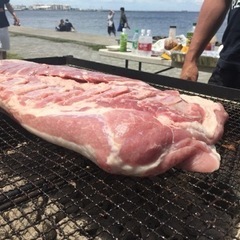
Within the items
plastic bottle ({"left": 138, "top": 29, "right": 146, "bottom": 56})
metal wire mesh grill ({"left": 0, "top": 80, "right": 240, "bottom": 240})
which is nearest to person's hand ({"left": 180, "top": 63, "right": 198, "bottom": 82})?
metal wire mesh grill ({"left": 0, "top": 80, "right": 240, "bottom": 240})

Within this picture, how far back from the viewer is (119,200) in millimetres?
2430

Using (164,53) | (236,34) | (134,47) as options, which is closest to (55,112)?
(236,34)

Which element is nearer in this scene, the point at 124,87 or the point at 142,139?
the point at 142,139

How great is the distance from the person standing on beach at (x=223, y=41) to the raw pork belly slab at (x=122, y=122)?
3.66 feet

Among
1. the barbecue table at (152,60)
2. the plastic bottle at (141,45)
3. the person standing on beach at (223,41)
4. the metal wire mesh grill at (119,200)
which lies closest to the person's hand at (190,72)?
the person standing on beach at (223,41)

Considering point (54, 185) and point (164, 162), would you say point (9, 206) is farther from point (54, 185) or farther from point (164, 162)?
point (164, 162)

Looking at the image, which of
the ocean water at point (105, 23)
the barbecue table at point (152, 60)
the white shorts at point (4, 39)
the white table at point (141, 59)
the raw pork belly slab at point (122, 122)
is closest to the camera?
the raw pork belly slab at point (122, 122)

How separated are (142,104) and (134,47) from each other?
3820 mm

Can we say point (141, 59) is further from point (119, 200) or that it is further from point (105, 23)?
point (105, 23)

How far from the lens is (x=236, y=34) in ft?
10.6

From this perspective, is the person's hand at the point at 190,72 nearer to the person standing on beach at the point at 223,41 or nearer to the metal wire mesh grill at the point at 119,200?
the person standing on beach at the point at 223,41

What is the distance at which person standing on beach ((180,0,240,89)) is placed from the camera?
10.6ft

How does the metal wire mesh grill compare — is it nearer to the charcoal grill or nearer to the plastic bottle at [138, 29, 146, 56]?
the charcoal grill

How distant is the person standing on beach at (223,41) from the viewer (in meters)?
3.24
